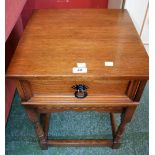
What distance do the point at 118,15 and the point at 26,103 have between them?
560 millimetres

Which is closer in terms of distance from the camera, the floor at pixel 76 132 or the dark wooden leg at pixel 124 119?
the dark wooden leg at pixel 124 119

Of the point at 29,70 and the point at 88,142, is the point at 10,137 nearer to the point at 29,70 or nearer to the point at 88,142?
the point at 88,142

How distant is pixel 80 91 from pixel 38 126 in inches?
11.8

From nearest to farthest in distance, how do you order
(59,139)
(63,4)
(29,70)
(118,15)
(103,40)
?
1. (29,70)
2. (103,40)
3. (118,15)
4. (59,139)
5. (63,4)

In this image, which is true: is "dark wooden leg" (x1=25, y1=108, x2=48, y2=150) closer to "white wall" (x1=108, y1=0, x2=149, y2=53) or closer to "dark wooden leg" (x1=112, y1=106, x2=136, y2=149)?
"dark wooden leg" (x1=112, y1=106, x2=136, y2=149)

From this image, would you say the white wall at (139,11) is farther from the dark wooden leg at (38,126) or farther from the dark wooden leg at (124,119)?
the dark wooden leg at (38,126)

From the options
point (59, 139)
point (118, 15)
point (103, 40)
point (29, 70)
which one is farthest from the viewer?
point (59, 139)

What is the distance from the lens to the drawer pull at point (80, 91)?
0.67m

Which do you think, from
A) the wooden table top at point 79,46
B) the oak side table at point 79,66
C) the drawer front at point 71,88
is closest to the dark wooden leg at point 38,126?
the oak side table at point 79,66

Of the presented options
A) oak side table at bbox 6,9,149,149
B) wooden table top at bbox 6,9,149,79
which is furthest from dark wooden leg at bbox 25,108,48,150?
wooden table top at bbox 6,9,149,79

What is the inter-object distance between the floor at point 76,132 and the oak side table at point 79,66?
20 centimetres

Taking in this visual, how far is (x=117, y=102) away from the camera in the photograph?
0.73 m

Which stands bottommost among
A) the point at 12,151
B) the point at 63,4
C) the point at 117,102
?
the point at 12,151

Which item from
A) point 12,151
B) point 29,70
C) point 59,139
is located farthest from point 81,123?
point 29,70
